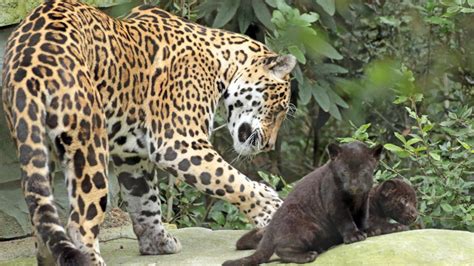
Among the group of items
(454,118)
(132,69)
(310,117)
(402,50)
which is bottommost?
(310,117)

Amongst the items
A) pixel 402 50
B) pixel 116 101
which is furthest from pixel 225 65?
pixel 402 50

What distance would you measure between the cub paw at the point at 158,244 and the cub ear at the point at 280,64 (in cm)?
155

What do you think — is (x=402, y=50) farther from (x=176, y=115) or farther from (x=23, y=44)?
(x=23, y=44)

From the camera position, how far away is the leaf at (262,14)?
1165cm

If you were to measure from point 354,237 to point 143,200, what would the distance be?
2.23 m

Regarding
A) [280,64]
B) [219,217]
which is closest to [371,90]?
[219,217]

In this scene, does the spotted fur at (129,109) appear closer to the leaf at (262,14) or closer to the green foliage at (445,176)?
the green foliage at (445,176)

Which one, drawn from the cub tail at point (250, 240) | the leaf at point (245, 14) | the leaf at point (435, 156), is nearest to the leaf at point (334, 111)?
the leaf at point (245, 14)

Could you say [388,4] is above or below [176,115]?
below

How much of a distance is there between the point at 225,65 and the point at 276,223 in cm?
202

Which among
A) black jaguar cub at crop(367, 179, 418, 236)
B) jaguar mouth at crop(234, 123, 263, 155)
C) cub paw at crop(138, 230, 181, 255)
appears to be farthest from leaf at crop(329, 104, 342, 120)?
black jaguar cub at crop(367, 179, 418, 236)

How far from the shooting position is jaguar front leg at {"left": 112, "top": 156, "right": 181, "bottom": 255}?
9.72 meters

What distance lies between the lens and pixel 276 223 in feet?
27.1

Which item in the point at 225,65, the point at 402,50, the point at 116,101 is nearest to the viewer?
the point at 116,101
